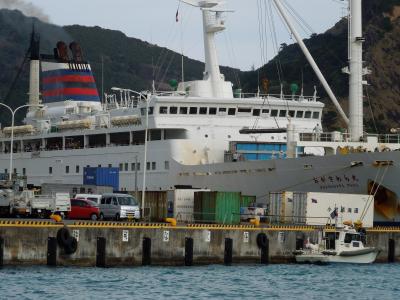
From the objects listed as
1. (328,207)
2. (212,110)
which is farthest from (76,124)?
(328,207)

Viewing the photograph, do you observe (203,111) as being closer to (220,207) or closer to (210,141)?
(210,141)

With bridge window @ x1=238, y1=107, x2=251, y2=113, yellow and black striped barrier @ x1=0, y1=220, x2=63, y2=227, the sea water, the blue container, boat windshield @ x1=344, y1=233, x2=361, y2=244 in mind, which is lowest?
the sea water

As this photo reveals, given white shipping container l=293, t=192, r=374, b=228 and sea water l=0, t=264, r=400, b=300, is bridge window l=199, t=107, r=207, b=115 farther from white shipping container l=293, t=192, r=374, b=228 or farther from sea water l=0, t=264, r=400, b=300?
sea water l=0, t=264, r=400, b=300

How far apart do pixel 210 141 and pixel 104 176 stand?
794cm

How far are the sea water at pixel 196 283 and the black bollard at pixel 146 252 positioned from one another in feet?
1.98

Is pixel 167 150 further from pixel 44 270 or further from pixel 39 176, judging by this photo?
pixel 44 270

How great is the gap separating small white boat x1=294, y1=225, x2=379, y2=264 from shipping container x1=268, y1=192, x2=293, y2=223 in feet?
15.0

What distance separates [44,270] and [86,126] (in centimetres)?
3859

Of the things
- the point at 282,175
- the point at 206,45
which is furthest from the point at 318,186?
the point at 206,45

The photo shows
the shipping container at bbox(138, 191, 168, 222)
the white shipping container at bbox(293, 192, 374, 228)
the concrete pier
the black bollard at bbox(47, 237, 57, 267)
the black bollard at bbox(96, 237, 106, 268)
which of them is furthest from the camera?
the shipping container at bbox(138, 191, 168, 222)

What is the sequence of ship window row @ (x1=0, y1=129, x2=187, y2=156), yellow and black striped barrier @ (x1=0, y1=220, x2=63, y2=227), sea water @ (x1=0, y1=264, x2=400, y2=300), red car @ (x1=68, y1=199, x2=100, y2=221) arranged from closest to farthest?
1. sea water @ (x1=0, y1=264, x2=400, y2=300)
2. yellow and black striped barrier @ (x1=0, y1=220, x2=63, y2=227)
3. red car @ (x1=68, y1=199, x2=100, y2=221)
4. ship window row @ (x1=0, y1=129, x2=187, y2=156)


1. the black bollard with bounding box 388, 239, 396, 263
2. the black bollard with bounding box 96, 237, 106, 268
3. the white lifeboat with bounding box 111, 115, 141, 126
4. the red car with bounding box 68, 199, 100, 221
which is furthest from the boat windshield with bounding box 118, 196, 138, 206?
the white lifeboat with bounding box 111, 115, 141, 126

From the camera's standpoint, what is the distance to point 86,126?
8106 cm

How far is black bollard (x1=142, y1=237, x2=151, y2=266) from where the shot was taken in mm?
46812
